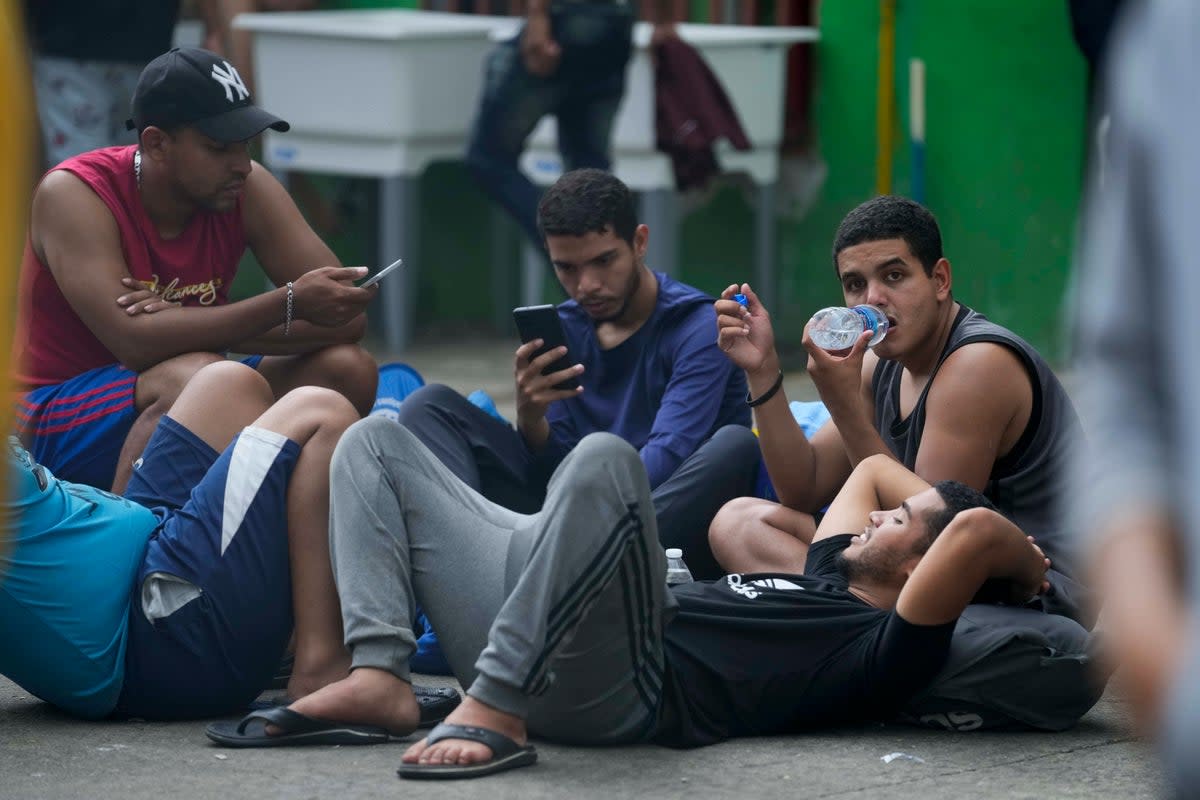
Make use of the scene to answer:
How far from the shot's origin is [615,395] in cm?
478

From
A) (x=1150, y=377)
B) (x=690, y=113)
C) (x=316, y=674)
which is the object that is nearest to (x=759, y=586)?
(x=316, y=674)

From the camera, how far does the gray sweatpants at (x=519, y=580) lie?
10.2 ft

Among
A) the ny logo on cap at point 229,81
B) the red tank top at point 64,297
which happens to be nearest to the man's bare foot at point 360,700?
the red tank top at point 64,297

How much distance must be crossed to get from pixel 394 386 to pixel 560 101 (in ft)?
7.24

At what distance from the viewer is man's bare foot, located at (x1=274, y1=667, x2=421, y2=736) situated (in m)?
3.33

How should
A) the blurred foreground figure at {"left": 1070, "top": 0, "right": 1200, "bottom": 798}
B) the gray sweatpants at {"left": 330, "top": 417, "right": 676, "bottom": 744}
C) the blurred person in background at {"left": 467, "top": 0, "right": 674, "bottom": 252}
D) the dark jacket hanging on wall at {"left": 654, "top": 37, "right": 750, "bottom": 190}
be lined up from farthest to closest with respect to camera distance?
the dark jacket hanging on wall at {"left": 654, "top": 37, "right": 750, "bottom": 190} → the blurred person in background at {"left": 467, "top": 0, "right": 674, "bottom": 252} → the gray sweatpants at {"left": 330, "top": 417, "right": 676, "bottom": 744} → the blurred foreground figure at {"left": 1070, "top": 0, "right": 1200, "bottom": 798}

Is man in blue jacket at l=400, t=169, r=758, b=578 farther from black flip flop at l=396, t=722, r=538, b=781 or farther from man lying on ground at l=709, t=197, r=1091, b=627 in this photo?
black flip flop at l=396, t=722, r=538, b=781

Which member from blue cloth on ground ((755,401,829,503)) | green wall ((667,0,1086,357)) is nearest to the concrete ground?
blue cloth on ground ((755,401,829,503))

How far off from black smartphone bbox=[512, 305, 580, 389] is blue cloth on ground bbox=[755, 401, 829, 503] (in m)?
0.53

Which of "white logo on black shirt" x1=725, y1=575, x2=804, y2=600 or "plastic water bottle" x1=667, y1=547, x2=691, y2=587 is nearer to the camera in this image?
"white logo on black shirt" x1=725, y1=575, x2=804, y2=600

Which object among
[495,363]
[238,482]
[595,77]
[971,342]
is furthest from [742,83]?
[238,482]

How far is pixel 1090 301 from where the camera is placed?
114 cm

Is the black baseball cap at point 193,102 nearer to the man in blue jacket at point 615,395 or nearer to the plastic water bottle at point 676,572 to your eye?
the man in blue jacket at point 615,395

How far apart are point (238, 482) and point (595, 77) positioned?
12.9ft
